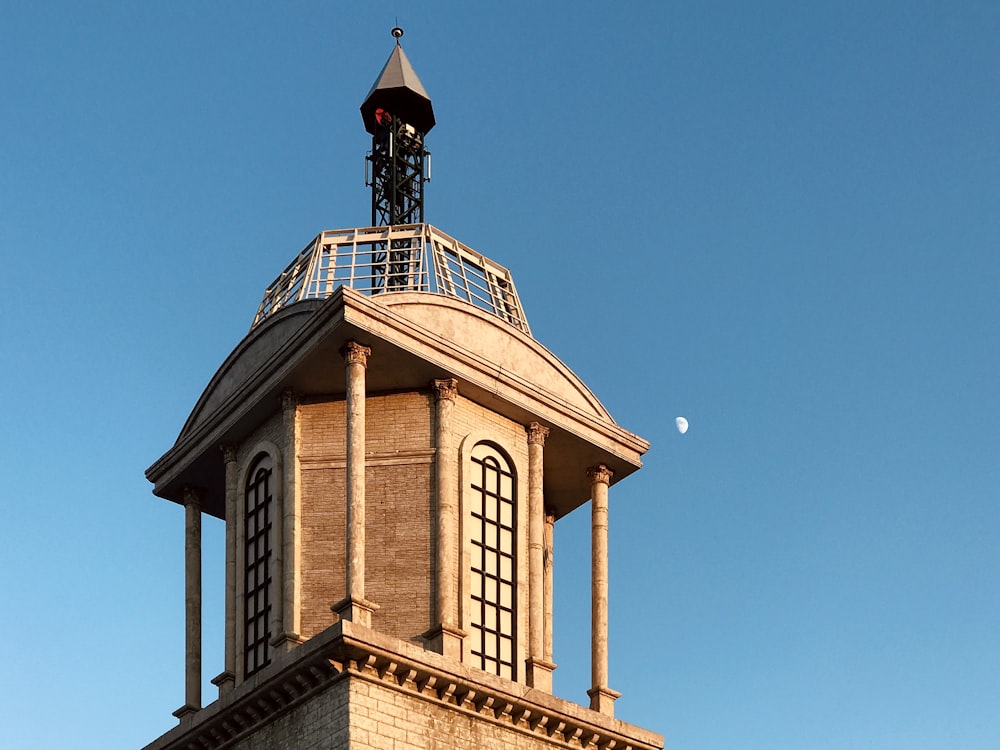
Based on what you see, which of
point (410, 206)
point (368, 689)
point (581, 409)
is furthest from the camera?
point (410, 206)

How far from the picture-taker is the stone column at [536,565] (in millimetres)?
44125

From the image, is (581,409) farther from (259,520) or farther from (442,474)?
(259,520)

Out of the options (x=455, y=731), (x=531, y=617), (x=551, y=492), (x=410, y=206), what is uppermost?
(x=410, y=206)

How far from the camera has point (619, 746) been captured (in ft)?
145

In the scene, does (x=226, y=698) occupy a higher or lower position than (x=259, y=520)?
lower

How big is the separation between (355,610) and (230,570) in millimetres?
5533

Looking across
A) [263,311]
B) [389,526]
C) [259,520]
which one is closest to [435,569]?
[389,526]

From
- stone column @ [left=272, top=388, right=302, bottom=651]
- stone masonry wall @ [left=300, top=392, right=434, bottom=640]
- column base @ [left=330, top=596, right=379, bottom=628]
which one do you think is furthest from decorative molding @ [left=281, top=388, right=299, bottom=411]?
column base @ [left=330, top=596, right=379, bottom=628]

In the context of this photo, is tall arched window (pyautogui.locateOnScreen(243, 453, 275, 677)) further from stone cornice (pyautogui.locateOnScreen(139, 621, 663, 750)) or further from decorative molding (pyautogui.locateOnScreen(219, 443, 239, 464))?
stone cornice (pyautogui.locateOnScreen(139, 621, 663, 750))

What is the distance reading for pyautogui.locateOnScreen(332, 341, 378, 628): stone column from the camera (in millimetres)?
40750

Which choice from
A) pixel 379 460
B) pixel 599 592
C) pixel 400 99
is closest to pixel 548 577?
pixel 599 592

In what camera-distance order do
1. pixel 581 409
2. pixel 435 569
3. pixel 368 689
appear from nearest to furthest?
pixel 368 689 < pixel 435 569 < pixel 581 409

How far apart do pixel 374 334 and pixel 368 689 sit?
24.7 ft

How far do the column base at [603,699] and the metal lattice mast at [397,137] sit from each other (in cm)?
1320
